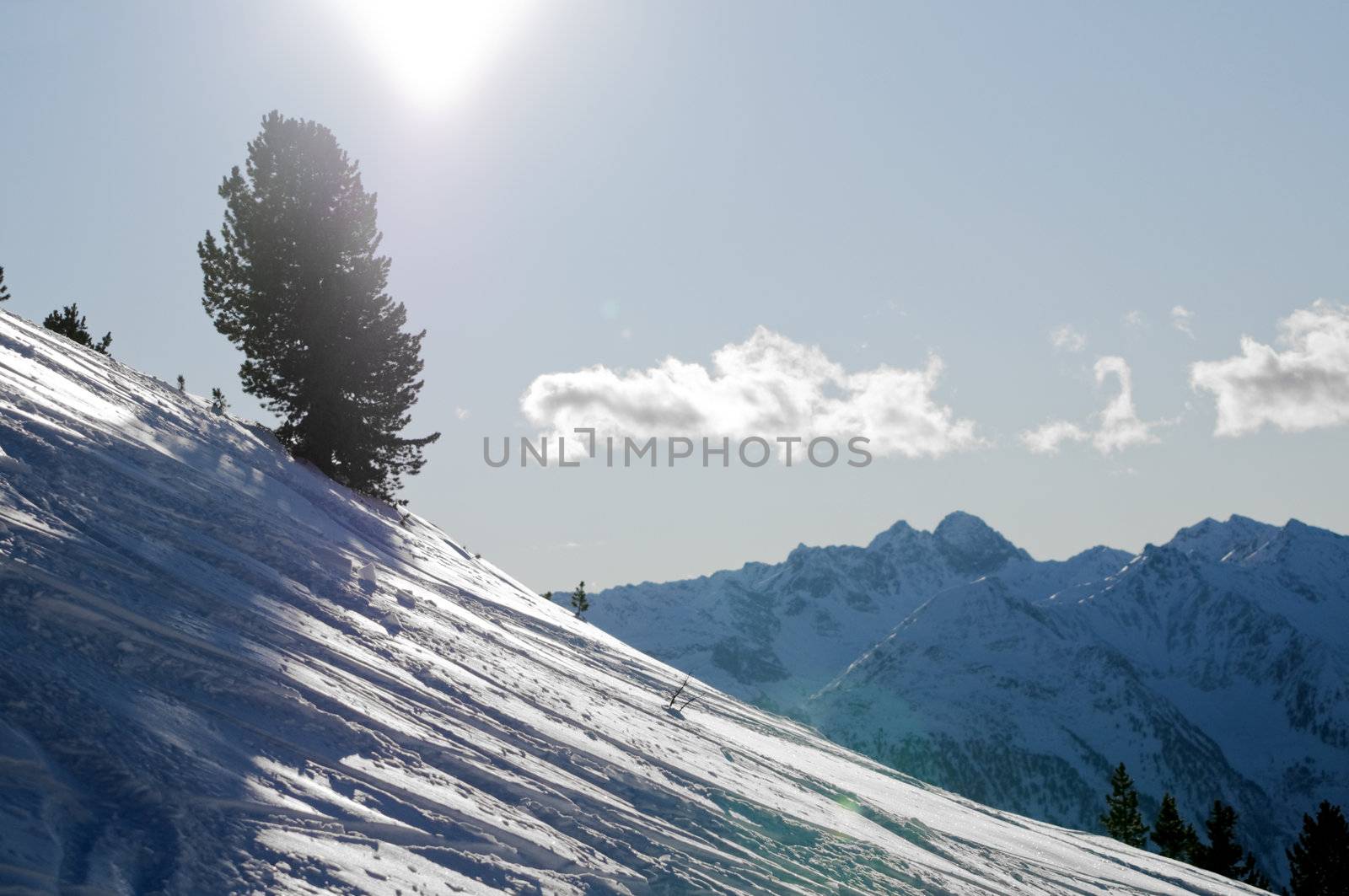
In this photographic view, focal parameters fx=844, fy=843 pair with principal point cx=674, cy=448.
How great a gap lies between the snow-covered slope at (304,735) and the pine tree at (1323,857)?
6183 centimetres

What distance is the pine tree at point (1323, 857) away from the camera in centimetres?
6116

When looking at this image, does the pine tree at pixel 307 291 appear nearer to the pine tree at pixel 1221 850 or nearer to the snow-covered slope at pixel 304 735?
the snow-covered slope at pixel 304 735

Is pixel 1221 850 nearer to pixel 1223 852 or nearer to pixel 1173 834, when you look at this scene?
pixel 1223 852

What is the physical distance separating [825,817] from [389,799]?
7175 mm

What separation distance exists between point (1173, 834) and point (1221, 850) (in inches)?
207

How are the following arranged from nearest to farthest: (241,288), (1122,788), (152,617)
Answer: (152,617) → (241,288) → (1122,788)

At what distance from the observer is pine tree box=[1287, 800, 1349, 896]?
61156 mm

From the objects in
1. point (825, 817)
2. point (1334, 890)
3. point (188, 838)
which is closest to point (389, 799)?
point (188, 838)

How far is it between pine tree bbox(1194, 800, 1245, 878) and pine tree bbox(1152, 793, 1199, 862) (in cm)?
90

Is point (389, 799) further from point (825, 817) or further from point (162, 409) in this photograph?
point (162, 409)

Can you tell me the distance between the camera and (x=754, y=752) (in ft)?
50.5

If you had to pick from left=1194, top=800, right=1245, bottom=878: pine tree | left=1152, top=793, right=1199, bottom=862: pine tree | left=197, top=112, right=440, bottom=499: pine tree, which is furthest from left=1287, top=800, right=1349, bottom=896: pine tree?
left=197, top=112, right=440, bottom=499: pine tree

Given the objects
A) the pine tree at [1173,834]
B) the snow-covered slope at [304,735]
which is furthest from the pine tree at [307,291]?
the pine tree at [1173,834]

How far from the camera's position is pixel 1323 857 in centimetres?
6297
